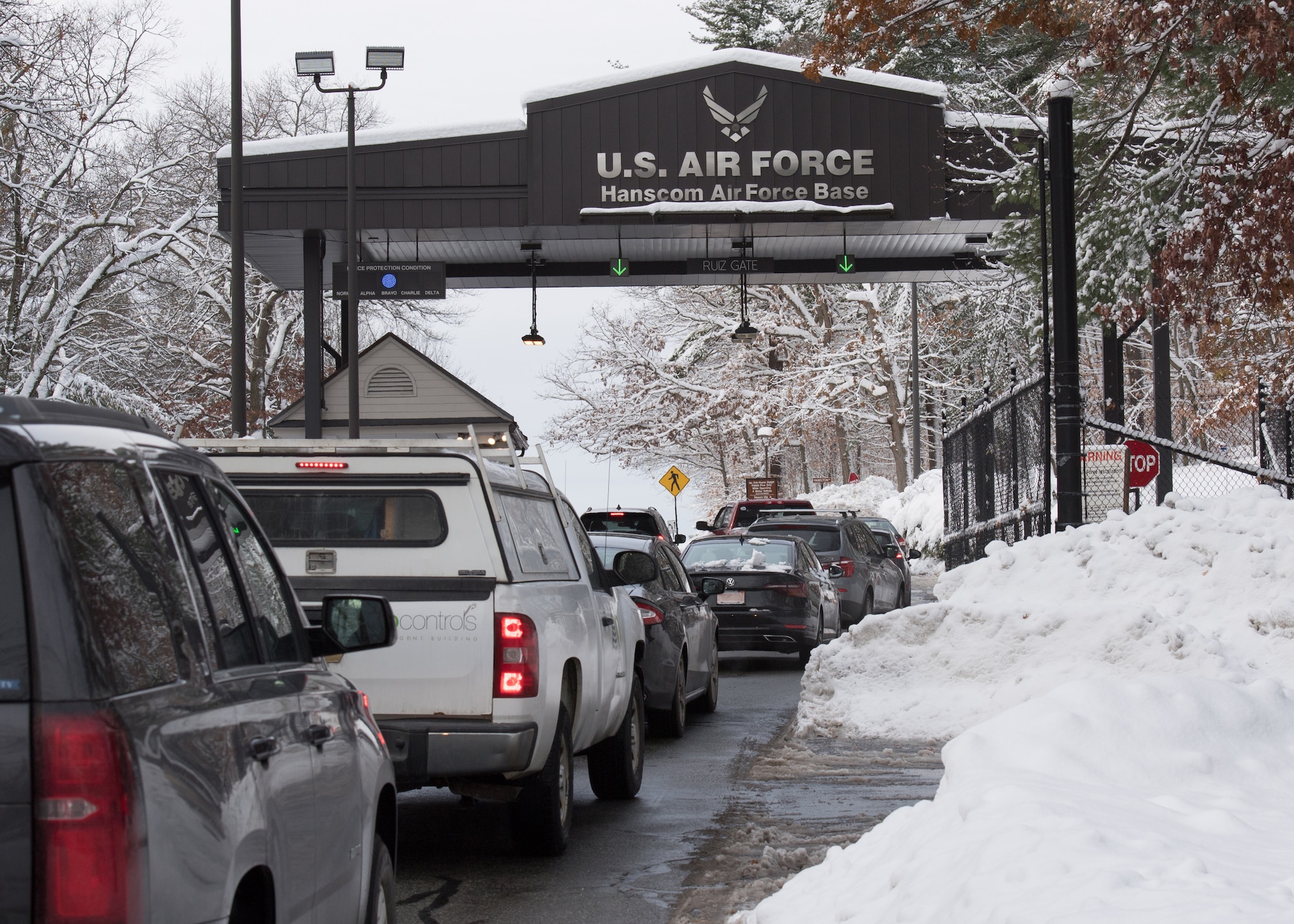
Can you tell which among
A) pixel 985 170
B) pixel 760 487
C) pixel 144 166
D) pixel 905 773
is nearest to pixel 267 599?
pixel 905 773

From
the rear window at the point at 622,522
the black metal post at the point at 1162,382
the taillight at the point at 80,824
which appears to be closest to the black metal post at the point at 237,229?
the rear window at the point at 622,522

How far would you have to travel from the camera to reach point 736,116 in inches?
946

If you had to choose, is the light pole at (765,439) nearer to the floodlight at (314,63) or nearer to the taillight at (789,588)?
the floodlight at (314,63)

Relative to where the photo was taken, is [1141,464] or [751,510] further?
[751,510]

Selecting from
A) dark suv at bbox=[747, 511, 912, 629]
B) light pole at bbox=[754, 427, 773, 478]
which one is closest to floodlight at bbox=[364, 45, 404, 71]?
dark suv at bbox=[747, 511, 912, 629]

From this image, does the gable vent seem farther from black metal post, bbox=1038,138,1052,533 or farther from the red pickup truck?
black metal post, bbox=1038,138,1052,533

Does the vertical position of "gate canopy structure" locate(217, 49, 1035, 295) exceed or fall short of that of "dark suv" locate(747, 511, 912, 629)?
it exceeds it

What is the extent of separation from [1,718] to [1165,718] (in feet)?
16.8

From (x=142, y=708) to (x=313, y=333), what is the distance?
22678mm

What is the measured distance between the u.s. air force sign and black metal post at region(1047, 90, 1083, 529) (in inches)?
382

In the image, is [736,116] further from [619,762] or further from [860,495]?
[860,495]

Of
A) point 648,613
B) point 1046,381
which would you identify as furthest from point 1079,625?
point 1046,381

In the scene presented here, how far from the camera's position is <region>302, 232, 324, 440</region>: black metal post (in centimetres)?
2462

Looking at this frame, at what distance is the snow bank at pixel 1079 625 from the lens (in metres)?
11.1
